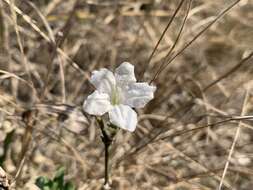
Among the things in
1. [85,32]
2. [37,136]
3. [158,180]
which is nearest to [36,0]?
[85,32]

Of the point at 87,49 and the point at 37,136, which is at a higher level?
the point at 87,49

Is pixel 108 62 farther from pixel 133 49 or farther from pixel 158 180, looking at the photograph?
pixel 158 180

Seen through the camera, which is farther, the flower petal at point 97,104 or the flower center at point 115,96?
the flower center at point 115,96

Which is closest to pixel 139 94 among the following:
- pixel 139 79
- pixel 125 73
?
pixel 125 73

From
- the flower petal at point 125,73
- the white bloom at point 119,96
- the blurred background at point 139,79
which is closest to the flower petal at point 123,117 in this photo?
the white bloom at point 119,96

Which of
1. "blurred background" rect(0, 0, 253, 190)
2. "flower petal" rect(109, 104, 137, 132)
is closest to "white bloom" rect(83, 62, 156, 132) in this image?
"flower petal" rect(109, 104, 137, 132)

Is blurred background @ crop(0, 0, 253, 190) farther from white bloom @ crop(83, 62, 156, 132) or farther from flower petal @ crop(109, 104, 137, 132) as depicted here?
flower petal @ crop(109, 104, 137, 132)

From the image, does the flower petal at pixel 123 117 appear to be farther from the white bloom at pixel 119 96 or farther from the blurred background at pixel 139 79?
the blurred background at pixel 139 79
